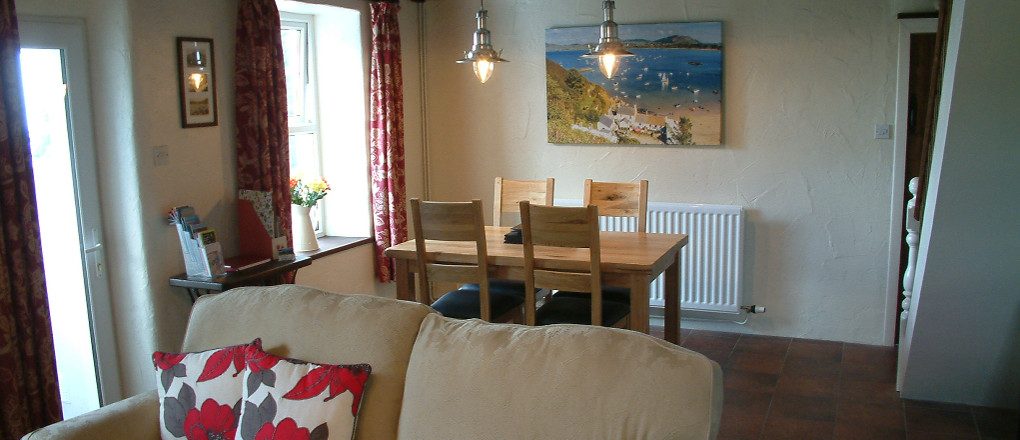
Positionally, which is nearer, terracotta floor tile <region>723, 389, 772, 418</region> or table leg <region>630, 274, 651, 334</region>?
table leg <region>630, 274, 651, 334</region>

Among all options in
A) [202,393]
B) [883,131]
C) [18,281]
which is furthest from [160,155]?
[883,131]

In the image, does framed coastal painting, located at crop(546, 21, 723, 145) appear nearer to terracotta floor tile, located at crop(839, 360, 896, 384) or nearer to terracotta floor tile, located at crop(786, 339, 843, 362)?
terracotta floor tile, located at crop(786, 339, 843, 362)

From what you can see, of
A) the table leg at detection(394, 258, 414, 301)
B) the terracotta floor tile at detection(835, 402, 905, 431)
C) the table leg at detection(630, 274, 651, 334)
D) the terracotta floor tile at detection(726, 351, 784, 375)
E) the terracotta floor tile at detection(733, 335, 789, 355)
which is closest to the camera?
the table leg at detection(630, 274, 651, 334)

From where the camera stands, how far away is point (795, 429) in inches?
153

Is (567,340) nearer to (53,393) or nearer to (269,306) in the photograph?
(269,306)

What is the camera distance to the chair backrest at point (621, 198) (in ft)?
Result: 15.0

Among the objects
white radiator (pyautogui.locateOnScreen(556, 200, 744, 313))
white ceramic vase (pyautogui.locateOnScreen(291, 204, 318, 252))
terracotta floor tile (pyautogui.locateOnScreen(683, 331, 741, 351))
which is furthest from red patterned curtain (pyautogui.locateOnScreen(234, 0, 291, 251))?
terracotta floor tile (pyautogui.locateOnScreen(683, 331, 741, 351))

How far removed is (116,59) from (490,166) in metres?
2.66

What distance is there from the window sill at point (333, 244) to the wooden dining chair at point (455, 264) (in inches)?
34.5

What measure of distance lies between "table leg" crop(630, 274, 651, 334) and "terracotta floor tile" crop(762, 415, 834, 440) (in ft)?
2.33

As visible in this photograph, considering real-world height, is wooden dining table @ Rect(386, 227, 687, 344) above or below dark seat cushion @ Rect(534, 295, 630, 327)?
above

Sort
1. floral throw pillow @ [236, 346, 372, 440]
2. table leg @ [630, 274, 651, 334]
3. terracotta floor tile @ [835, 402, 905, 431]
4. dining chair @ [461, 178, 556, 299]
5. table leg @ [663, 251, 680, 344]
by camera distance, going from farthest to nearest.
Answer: dining chair @ [461, 178, 556, 299] < table leg @ [663, 251, 680, 344] < terracotta floor tile @ [835, 402, 905, 431] < table leg @ [630, 274, 651, 334] < floral throw pillow @ [236, 346, 372, 440]

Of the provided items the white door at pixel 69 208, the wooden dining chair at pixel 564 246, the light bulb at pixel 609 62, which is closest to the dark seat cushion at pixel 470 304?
the wooden dining chair at pixel 564 246

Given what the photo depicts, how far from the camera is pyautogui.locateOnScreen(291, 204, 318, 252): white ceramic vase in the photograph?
15.6ft
